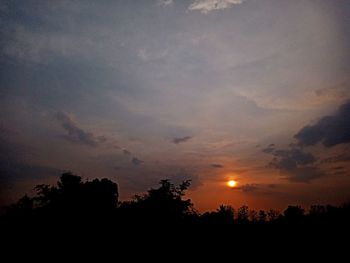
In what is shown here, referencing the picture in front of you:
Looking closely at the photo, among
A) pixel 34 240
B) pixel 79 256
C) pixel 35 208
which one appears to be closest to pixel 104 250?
pixel 79 256

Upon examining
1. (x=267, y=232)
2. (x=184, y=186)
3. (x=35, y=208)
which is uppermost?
(x=184, y=186)

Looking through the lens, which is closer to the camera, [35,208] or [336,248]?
[336,248]

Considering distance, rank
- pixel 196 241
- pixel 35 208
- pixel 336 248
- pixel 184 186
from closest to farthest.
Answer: pixel 336 248 < pixel 196 241 < pixel 35 208 < pixel 184 186

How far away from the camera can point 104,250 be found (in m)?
35.5

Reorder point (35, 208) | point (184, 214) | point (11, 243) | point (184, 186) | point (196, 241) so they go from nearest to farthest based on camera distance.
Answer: point (11, 243) < point (196, 241) < point (35, 208) < point (184, 214) < point (184, 186)

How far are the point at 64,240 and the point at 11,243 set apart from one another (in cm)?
539

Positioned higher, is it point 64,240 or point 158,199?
point 158,199

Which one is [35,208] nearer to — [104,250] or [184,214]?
[104,250]

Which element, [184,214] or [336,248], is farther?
[184,214]

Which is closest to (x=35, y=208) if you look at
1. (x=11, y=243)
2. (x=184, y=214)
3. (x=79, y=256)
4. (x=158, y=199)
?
(x=11, y=243)

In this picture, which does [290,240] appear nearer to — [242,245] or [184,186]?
[242,245]

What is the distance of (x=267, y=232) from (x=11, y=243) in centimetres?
2764

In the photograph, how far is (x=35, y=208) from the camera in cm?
4356

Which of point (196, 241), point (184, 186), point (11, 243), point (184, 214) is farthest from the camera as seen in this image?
point (184, 186)
